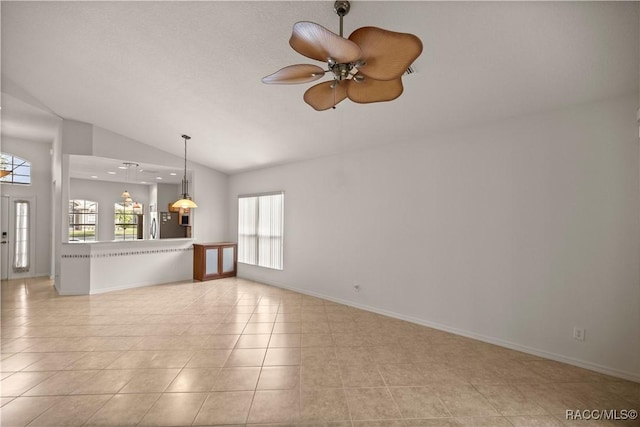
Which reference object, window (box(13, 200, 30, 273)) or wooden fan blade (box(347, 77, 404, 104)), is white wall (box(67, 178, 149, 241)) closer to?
window (box(13, 200, 30, 273))

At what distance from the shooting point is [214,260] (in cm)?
666

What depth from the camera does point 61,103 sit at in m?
4.54

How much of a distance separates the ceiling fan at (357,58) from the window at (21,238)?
8.36m

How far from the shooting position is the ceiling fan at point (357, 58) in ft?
4.42

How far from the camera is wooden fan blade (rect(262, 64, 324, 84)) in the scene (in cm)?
168

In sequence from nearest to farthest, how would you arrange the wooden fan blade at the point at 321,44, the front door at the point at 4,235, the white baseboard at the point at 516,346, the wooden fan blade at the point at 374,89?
the wooden fan blade at the point at 321,44
the wooden fan blade at the point at 374,89
the white baseboard at the point at 516,346
the front door at the point at 4,235

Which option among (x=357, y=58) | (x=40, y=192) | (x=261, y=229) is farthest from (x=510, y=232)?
(x=40, y=192)

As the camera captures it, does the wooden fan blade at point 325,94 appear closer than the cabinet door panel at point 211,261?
Yes

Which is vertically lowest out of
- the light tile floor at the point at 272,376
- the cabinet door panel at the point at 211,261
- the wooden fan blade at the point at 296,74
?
the light tile floor at the point at 272,376

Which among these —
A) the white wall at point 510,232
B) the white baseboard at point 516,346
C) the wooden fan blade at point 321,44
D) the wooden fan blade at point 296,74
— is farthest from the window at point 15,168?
the wooden fan blade at point 321,44

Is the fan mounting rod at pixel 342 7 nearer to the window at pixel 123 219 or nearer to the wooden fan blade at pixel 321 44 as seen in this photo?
the wooden fan blade at pixel 321 44

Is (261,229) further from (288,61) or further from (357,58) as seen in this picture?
(357,58)

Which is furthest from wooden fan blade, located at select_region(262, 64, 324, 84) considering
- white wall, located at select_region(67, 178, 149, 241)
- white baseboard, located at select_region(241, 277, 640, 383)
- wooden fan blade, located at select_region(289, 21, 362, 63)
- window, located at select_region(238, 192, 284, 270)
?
white wall, located at select_region(67, 178, 149, 241)

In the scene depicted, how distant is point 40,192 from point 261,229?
5.64 metres
